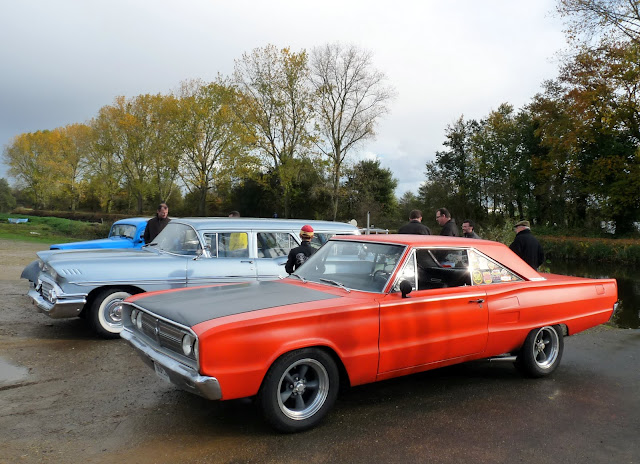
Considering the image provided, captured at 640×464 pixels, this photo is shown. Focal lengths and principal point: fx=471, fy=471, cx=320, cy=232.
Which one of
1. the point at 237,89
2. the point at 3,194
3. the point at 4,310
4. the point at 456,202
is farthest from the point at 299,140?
the point at 3,194

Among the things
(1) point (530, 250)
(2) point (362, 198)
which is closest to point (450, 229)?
(1) point (530, 250)

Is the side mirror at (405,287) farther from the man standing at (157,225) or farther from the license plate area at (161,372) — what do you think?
the man standing at (157,225)

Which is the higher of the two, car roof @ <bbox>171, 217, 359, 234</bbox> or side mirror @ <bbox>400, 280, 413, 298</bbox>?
car roof @ <bbox>171, 217, 359, 234</bbox>

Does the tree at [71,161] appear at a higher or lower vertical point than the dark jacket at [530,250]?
higher

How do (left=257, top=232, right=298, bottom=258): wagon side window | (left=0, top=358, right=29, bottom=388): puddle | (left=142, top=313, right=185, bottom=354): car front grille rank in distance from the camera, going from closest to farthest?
(left=142, top=313, right=185, bottom=354): car front grille
(left=0, top=358, right=29, bottom=388): puddle
(left=257, top=232, right=298, bottom=258): wagon side window

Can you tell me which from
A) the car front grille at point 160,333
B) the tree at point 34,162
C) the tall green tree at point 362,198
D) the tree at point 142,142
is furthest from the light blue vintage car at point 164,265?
the tree at point 34,162

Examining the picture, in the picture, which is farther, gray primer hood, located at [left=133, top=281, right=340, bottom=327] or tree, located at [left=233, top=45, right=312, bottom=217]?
tree, located at [left=233, top=45, right=312, bottom=217]

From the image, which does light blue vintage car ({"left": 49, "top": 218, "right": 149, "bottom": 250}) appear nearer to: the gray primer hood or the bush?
the gray primer hood


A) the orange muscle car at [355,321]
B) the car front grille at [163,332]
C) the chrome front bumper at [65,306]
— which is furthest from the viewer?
the chrome front bumper at [65,306]

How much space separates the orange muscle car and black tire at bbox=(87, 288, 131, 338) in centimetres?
217

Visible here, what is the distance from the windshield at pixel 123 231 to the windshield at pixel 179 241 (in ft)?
14.4

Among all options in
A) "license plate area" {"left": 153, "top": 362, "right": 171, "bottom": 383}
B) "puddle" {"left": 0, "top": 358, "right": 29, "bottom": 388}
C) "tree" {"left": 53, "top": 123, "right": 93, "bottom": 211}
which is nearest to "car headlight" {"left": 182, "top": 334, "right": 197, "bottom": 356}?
"license plate area" {"left": 153, "top": 362, "right": 171, "bottom": 383}

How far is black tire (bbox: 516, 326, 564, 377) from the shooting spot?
5.21 metres

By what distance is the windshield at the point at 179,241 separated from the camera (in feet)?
23.7
